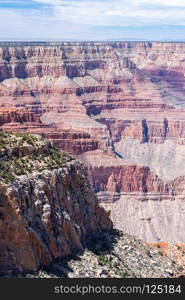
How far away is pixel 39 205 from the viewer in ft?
127

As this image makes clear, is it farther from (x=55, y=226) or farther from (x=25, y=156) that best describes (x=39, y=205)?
(x=25, y=156)

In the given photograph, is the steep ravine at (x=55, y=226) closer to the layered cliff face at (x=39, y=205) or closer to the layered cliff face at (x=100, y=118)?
the layered cliff face at (x=39, y=205)

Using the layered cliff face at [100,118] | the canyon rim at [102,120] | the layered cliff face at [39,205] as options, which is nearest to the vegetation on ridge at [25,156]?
the layered cliff face at [39,205]

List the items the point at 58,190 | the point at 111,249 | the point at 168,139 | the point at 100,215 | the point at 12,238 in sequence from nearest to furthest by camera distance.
Answer: the point at 12,238 → the point at 58,190 → the point at 111,249 → the point at 100,215 → the point at 168,139

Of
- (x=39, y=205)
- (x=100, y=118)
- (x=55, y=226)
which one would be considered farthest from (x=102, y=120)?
(x=39, y=205)

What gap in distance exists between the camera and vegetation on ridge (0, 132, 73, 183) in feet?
128

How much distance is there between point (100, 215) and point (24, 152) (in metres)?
8.18

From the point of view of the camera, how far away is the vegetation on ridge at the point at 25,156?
3916cm

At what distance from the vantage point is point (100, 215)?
1864 inches

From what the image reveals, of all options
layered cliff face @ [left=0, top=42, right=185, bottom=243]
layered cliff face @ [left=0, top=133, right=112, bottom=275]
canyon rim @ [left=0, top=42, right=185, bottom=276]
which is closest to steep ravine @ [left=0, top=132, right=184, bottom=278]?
layered cliff face @ [left=0, top=133, right=112, bottom=275]

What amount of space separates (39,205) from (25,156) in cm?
425

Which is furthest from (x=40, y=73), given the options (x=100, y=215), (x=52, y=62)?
(x=100, y=215)

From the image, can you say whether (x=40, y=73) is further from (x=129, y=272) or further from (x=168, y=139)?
(x=129, y=272)

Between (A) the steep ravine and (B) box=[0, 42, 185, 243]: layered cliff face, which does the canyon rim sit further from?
(A) the steep ravine
